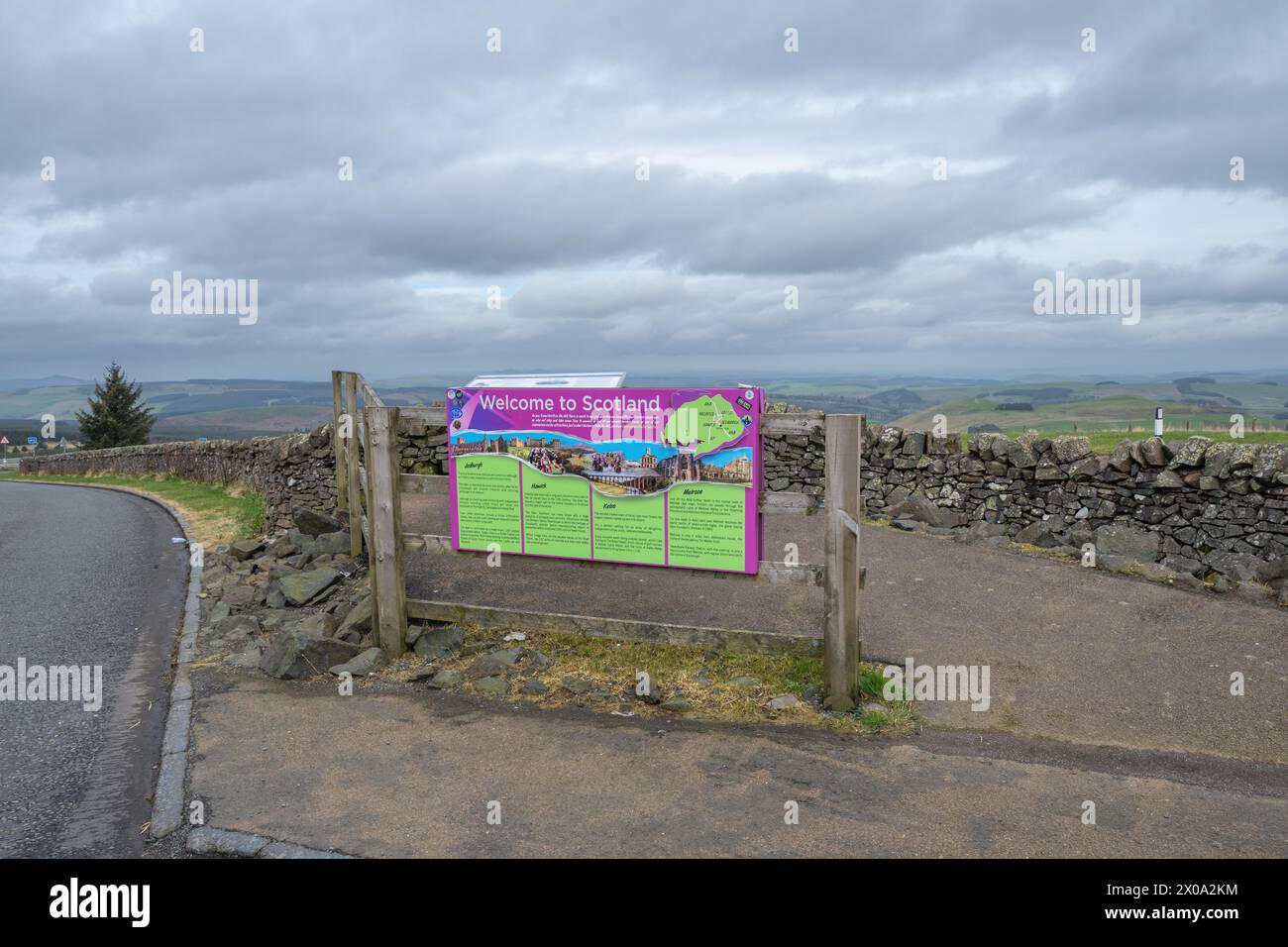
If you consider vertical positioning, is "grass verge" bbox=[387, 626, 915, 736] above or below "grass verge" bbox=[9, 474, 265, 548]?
below

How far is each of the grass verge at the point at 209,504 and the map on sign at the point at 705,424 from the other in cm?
1078

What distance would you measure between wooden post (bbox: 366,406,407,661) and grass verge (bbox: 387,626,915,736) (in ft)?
0.99

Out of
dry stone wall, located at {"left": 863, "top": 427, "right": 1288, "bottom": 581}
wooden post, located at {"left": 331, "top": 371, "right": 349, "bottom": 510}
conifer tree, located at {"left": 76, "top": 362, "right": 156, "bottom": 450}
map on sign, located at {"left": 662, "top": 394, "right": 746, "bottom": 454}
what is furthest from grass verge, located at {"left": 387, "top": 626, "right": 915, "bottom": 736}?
conifer tree, located at {"left": 76, "top": 362, "right": 156, "bottom": 450}

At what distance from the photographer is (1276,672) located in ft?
21.9

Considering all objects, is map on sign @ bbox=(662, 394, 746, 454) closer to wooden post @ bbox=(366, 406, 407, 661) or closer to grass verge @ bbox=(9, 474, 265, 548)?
wooden post @ bbox=(366, 406, 407, 661)

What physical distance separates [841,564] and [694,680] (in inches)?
62.4

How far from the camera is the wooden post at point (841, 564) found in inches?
228

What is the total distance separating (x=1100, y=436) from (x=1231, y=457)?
429 inches

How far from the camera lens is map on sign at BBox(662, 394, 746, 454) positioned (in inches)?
240

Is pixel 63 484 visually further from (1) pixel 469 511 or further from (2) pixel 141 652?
(1) pixel 469 511

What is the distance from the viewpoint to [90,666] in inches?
299

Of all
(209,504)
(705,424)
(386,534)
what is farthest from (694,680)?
(209,504)

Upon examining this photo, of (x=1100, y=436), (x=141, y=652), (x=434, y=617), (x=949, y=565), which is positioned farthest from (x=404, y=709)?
Answer: (x=1100, y=436)

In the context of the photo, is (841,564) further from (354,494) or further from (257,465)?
(257,465)
